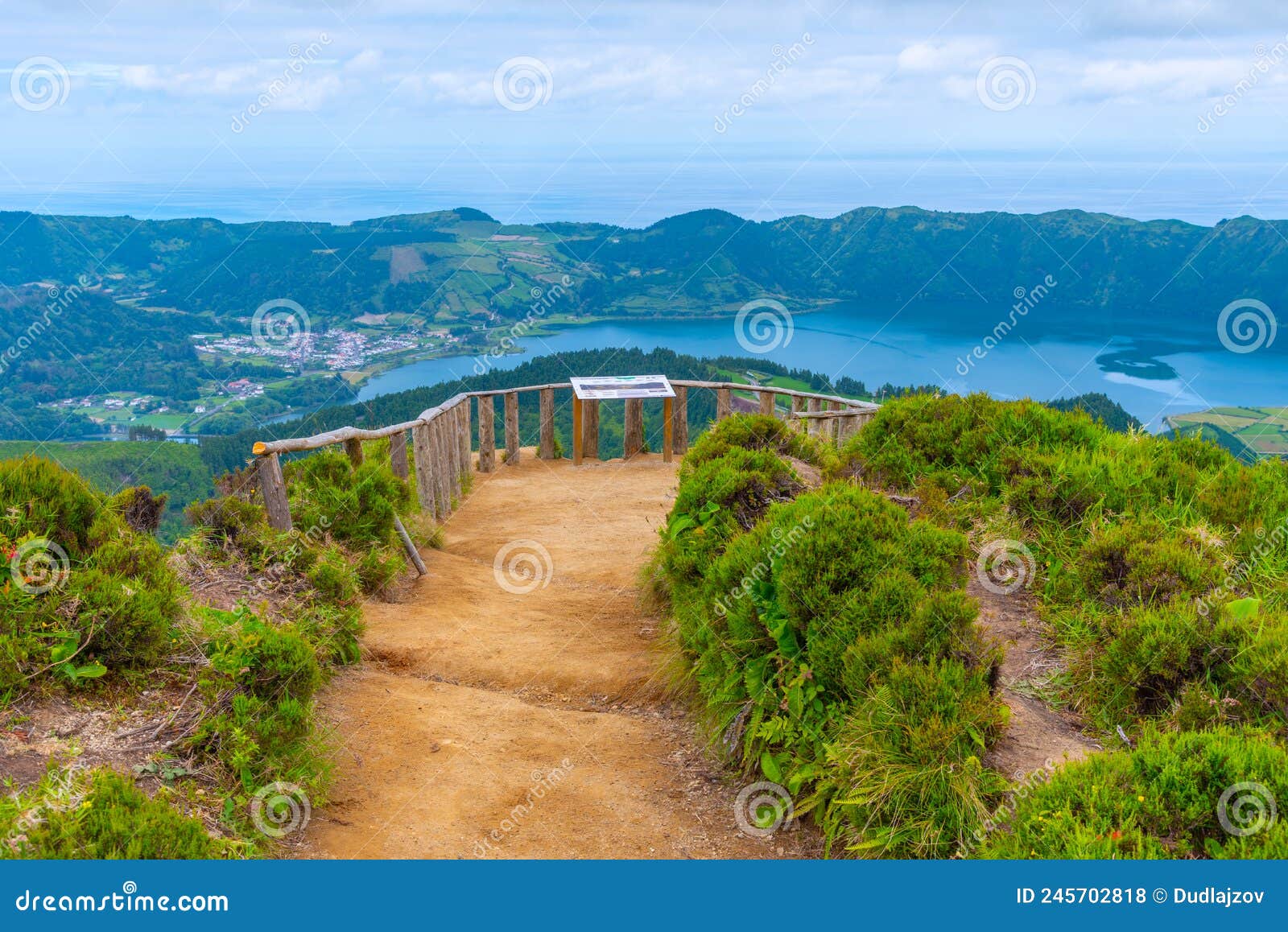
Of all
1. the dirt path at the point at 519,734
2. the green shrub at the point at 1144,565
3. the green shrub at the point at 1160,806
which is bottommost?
the dirt path at the point at 519,734

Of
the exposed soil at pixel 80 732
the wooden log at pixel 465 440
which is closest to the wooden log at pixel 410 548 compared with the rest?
the exposed soil at pixel 80 732

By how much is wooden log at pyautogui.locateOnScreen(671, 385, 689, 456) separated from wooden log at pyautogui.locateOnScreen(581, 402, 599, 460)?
1.31 meters

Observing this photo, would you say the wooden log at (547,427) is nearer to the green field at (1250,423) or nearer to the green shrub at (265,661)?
the green shrub at (265,661)

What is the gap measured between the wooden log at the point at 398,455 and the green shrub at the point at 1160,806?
7.55 m

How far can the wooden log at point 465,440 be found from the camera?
43.1 ft

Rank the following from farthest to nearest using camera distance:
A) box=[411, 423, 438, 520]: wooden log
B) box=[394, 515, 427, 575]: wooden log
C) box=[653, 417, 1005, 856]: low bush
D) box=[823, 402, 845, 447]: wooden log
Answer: box=[823, 402, 845, 447]: wooden log < box=[411, 423, 438, 520]: wooden log < box=[394, 515, 427, 575]: wooden log < box=[653, 417, 1005, 856]: low bush

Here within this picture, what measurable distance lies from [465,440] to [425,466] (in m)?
2.64

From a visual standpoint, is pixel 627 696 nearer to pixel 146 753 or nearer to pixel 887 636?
pixel 887 636

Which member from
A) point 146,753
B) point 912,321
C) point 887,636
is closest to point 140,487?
point 146,753

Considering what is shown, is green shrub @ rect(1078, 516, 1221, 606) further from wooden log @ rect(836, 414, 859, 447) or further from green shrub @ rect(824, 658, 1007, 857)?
wooden log @ rect(836, 414, 859, 447)

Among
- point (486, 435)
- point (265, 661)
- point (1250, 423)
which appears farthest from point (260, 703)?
point (1250, 423)

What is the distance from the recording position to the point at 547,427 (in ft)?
51.2

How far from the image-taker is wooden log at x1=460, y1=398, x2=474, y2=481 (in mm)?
13133

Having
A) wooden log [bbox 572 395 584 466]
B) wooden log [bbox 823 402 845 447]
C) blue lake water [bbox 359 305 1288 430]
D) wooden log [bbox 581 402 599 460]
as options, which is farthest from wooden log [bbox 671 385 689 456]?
blue lake water [bbox 359 305 1288 430]
